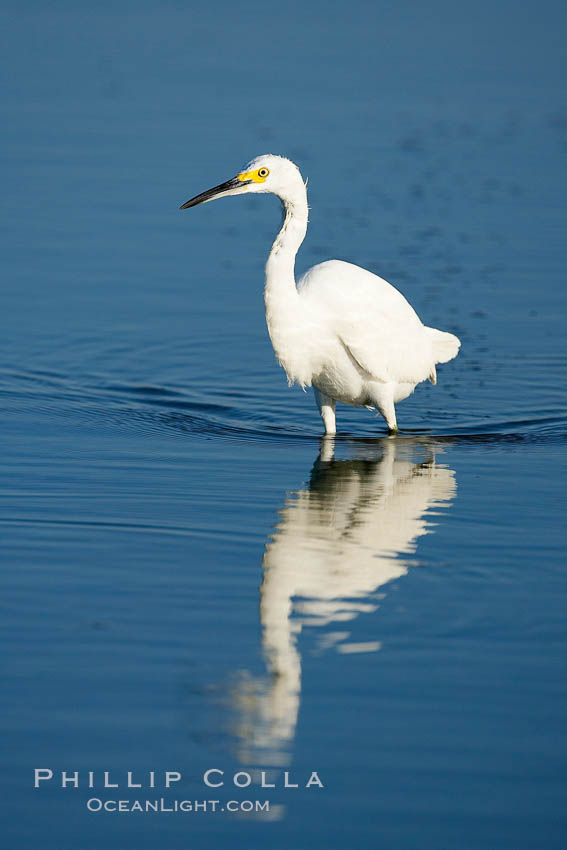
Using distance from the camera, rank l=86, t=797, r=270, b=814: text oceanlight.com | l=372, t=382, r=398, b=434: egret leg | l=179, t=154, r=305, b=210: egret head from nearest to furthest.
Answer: l=86, t=797, r=270, b=814: text oceanlight.com, l=179, t=154, r=305, b=210: egret head, l=372, t=382, r=398, b=434: egret leg

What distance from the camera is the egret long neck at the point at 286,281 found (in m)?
9.43

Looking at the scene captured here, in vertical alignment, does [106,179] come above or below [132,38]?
below

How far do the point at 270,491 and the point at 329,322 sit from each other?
5.02 feet

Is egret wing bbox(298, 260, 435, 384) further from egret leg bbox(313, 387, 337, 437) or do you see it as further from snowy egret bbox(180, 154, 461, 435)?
egret leg bbox(313, 387, 337, 437)

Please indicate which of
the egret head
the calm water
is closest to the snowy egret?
the egret head

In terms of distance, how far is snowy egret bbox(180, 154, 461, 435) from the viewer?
371 inches

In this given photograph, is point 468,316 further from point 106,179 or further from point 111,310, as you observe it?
point 106,179

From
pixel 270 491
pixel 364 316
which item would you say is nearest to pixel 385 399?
pixel 364 316

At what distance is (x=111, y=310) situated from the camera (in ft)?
43.0

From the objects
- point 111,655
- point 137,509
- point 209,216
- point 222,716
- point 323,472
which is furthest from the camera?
point 209,216

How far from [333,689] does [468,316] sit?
26.6ft

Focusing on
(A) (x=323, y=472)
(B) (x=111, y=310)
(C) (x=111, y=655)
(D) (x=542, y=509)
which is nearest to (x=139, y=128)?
(B) (x=111, y=310)

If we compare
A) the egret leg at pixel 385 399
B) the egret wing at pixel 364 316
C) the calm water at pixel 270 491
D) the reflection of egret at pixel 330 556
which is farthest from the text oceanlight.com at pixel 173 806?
the egret leg at pixel 385 399

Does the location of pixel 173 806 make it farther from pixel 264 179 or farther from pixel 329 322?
pixel 264 179
